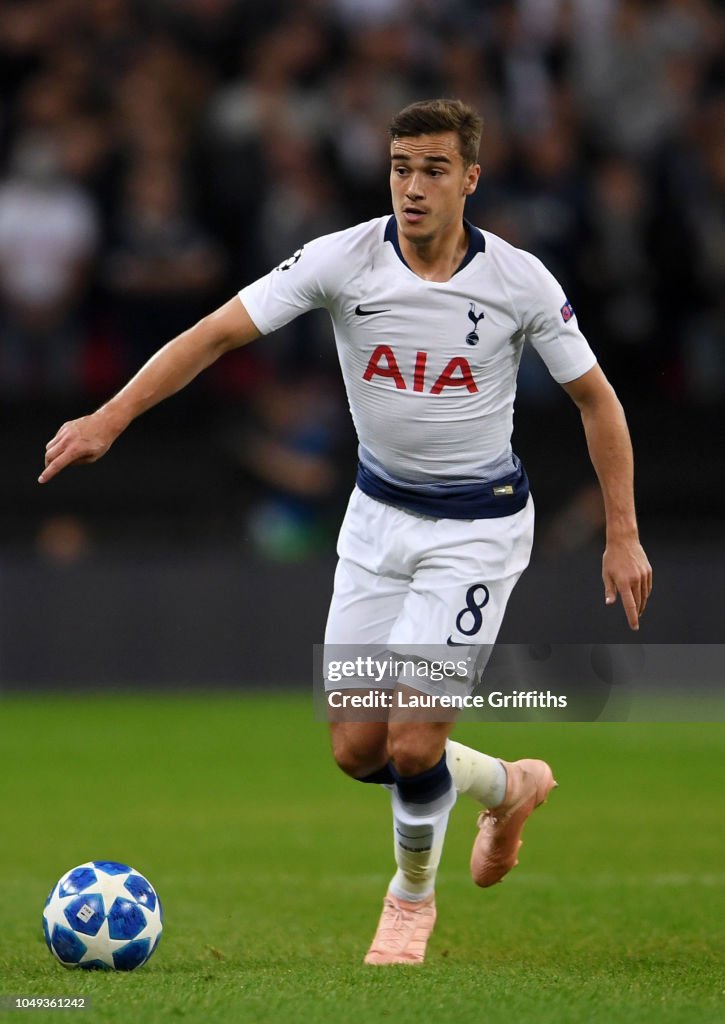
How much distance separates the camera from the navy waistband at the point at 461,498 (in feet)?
19.4

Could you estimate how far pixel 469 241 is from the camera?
19.1 ft

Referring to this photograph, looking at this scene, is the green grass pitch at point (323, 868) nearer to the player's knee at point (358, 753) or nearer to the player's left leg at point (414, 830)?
the player's left leg at point (414, 830)

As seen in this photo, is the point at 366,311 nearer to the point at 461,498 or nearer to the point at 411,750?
the point at 461,498

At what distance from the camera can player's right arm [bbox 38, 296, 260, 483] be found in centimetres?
523

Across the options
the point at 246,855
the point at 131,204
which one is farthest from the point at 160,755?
the point at 131,204

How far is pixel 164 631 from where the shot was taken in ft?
43.9

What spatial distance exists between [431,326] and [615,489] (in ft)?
2.55

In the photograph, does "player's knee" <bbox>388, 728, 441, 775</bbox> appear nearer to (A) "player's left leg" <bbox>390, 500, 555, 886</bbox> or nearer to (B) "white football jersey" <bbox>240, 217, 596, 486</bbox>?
(A) "player's left leg" <bbox>390, 500, 555, 886</bbox>

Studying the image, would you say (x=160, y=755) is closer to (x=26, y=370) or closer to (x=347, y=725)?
(x=26, y=370)

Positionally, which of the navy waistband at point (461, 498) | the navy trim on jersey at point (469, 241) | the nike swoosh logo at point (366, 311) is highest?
the navy trim on jersey at point (469, 241)

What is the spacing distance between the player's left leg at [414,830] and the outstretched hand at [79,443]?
131 cm

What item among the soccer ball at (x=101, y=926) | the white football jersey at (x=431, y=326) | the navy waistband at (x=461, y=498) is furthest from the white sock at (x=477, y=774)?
the soccer ball at (x=101, y=926)

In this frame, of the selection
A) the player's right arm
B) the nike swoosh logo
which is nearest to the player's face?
the nike swoosh logo
